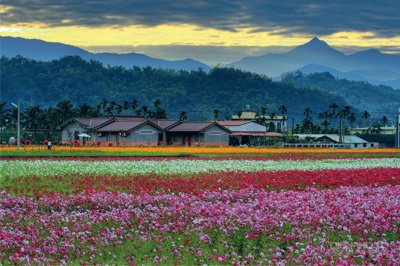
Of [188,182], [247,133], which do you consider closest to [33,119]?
[247,133]

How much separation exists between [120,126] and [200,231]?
61.5 m

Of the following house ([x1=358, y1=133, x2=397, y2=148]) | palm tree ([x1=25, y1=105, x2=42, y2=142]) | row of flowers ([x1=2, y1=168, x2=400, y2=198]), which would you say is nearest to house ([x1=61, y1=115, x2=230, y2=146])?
palm tree ([x1=25, y1=105, x2=42, y2=142])

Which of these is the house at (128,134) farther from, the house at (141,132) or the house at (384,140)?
the house at (384,140)

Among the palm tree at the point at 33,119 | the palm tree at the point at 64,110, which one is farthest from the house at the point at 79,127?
the palm tree at the point at 64,110

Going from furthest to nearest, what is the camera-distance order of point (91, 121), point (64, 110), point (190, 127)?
point (64, 110), point (190, 127), point (91, 121)

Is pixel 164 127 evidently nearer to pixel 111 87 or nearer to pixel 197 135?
pixel 197 135

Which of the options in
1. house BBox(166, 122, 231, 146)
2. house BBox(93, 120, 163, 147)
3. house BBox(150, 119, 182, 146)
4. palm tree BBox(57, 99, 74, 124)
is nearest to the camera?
house BBox(93, 120, 163, 147)

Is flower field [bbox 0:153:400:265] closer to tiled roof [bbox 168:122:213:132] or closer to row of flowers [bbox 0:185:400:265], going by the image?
row of flowers [bbox 0:185:400:265]

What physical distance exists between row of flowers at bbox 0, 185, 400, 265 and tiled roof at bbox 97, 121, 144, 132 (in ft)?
181

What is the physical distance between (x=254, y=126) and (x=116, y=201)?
8315 centimetres

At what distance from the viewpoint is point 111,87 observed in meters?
181

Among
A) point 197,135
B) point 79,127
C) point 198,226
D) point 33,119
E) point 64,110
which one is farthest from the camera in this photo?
point 64,110

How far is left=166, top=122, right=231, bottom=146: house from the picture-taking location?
79.4m

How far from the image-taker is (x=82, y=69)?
187m
